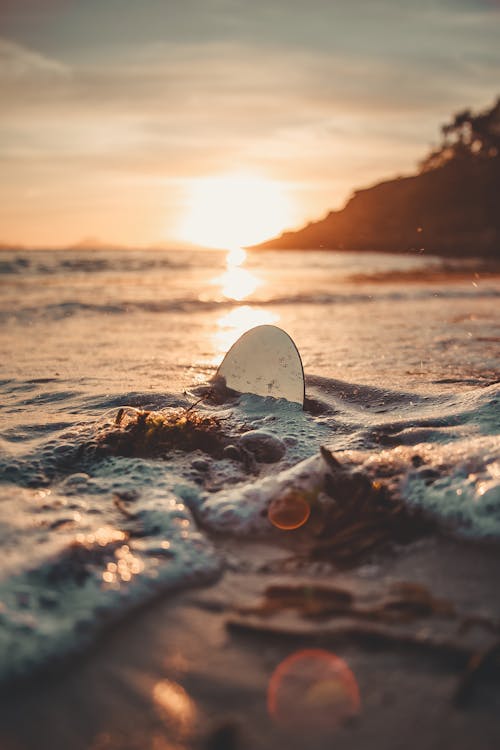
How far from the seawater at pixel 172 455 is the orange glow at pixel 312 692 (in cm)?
47

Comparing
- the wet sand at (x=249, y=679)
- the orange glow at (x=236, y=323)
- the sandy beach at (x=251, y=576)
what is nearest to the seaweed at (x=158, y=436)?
the sandy beach at (x=251, y=576)

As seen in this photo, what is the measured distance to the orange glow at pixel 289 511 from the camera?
6.89 feet

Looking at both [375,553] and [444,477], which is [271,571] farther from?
[444,477]

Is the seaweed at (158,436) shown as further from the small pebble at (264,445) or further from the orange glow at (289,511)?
the orange glow at (289,511)

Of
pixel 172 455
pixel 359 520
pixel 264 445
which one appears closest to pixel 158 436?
pixel 172 455

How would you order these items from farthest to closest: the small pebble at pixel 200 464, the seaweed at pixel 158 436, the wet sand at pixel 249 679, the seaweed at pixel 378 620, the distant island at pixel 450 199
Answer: the distant island at pixel 450 199 → the seaweed at pixel 158 436 → the small pebble at pixel 200 464 → the seaweed at pixel 378 620 → the wet sand at pixel 249 679

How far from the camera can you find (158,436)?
109 inches

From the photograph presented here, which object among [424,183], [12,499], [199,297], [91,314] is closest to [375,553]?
[12,499]

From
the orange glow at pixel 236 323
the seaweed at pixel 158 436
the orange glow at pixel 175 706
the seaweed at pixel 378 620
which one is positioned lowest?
the orange glow at pixel 175 706

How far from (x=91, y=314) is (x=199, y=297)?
3.08 m

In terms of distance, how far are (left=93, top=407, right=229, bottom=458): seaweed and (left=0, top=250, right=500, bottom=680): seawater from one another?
0.09m

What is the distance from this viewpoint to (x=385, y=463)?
246 cm

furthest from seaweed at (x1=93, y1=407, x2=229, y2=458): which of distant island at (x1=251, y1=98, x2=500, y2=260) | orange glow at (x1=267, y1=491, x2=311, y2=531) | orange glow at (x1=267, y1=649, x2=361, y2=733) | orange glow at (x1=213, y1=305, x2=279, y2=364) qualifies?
distant island at (x1=251, y1=98, x2=500, y2=260)

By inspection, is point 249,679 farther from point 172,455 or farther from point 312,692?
point 172,455
